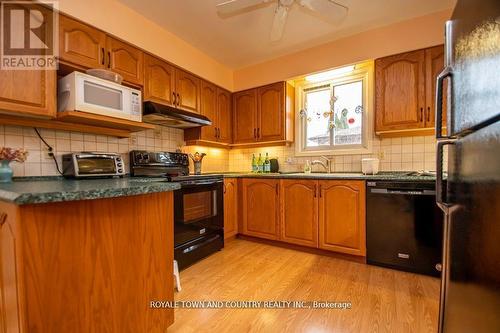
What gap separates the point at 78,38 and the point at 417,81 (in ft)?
9.92

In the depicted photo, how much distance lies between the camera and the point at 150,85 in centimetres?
225

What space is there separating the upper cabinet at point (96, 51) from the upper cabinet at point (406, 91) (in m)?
2.47

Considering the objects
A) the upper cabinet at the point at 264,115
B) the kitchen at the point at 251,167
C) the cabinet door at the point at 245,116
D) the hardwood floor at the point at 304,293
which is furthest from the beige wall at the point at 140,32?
the hardwood floor at the point at 304,293

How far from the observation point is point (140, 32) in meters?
2.16

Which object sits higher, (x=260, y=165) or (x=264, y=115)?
(x=264, y=115)

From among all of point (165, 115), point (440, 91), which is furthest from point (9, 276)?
point (440, 91)

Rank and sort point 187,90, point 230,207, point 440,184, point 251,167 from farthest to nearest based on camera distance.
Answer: point 251,167
point 230,207
point 187,90
point 440,184

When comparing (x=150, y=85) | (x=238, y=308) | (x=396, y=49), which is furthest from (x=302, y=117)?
(x=238, y=308)

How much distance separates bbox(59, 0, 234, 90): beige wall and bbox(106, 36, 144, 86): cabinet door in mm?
69

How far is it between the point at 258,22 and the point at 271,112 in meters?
1.09

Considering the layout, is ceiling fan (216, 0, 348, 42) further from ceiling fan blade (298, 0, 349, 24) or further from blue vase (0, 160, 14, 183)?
blue vase (0, 160, 14, 183)

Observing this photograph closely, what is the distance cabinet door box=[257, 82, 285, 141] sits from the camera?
9.87ft

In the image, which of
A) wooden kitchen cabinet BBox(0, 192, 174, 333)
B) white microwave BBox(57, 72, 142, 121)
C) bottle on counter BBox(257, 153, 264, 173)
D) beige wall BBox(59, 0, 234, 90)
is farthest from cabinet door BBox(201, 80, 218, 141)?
wooden kitchen cabinet BBox(0, 192, 174, 333)

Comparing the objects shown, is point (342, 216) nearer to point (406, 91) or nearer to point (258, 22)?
point (406, 91)
